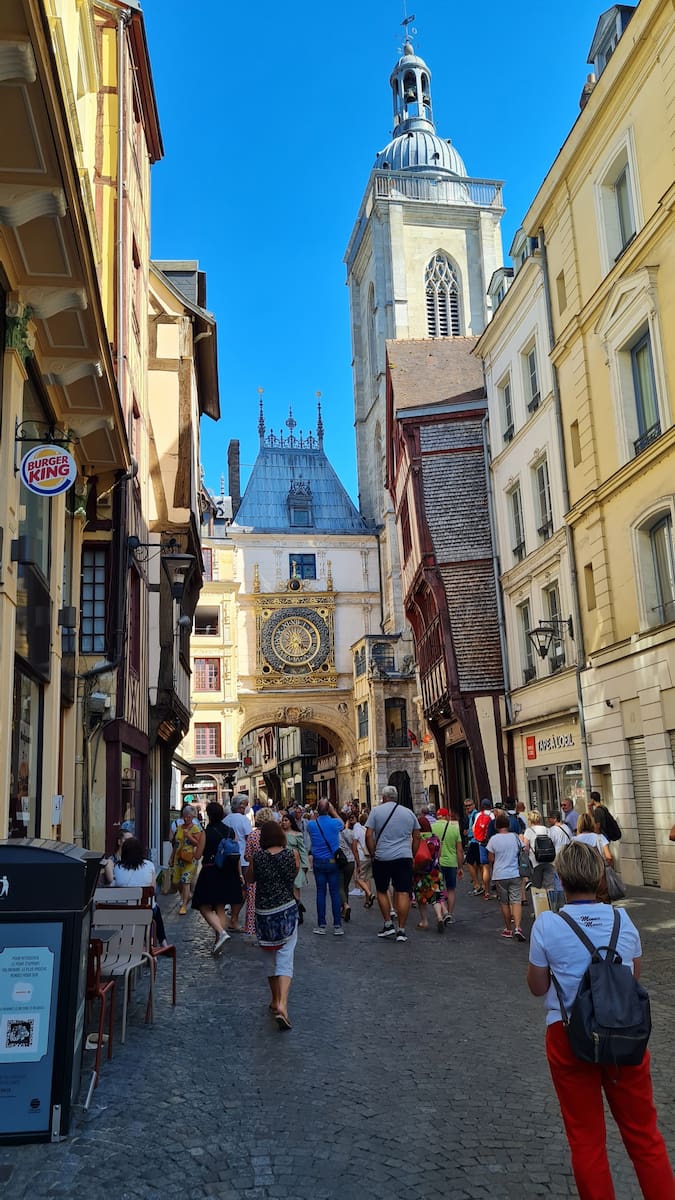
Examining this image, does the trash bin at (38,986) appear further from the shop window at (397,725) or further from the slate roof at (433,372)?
the shop window at (397,725)

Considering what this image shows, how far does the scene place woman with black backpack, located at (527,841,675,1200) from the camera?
351 cm

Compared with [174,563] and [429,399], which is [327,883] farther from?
[429,399]

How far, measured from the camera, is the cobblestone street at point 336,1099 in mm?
4434

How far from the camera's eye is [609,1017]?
351cm

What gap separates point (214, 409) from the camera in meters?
33.6

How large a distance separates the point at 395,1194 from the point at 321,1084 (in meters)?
1.73

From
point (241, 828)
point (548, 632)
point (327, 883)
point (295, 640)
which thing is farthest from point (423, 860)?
point (295, 640)

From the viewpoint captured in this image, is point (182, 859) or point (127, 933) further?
point (182, 859)

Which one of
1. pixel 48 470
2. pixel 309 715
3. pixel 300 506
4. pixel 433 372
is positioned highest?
A: pixel 300 506

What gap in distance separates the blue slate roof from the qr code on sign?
4969cm

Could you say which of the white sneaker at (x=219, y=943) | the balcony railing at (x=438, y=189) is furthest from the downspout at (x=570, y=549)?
the balcony railing at (x=438, y=189)

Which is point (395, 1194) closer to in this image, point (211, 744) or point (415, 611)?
point (415, 611)

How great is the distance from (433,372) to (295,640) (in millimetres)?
24231

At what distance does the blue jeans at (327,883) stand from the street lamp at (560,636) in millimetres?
6893
